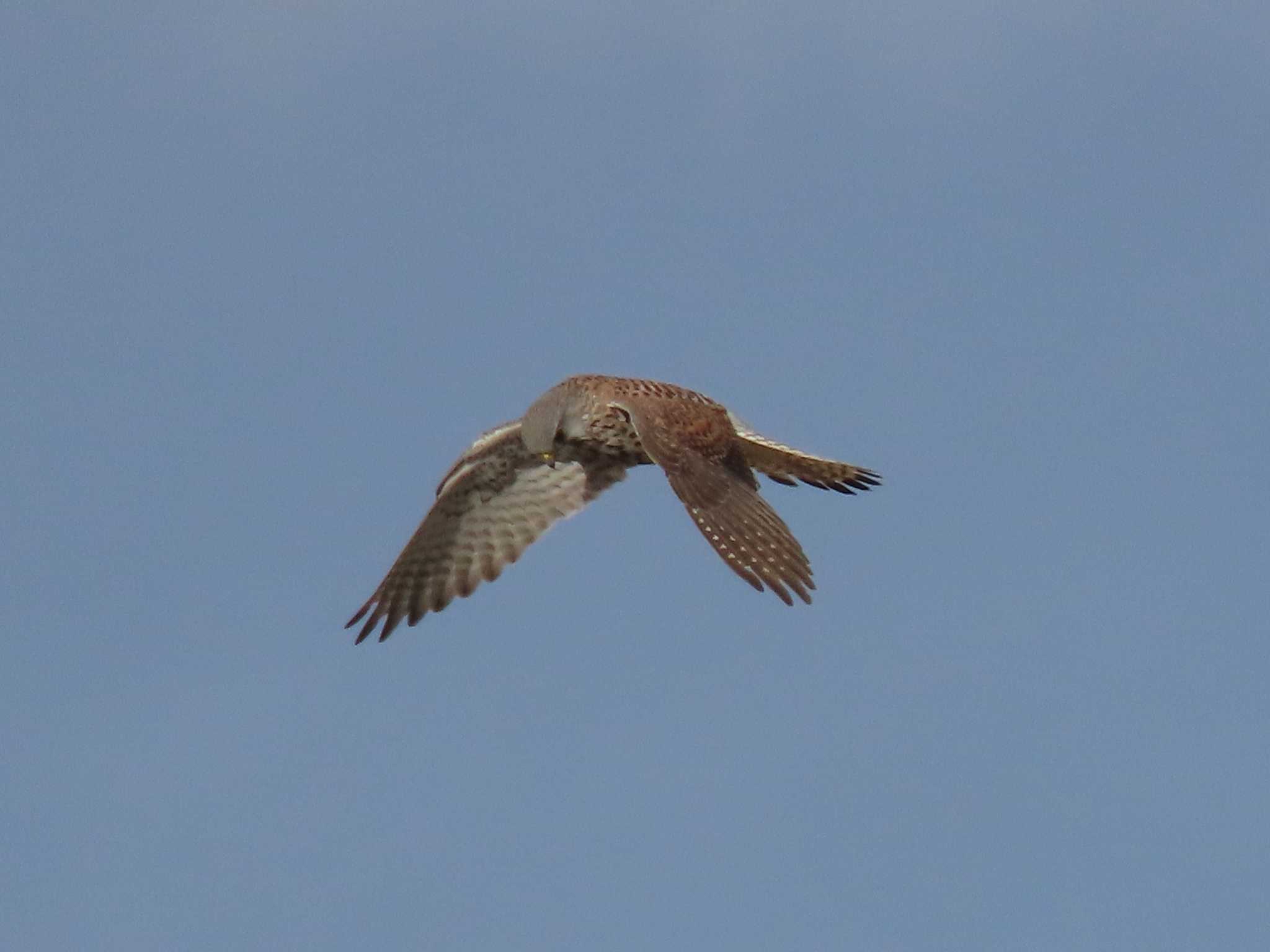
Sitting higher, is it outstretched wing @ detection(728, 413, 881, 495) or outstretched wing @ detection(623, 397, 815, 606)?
outstretched wing @ detection(728, 413, 881, 495)

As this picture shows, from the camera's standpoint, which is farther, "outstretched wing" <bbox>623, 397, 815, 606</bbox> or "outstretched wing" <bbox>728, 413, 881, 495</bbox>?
"outstretched wing" <bbox>728, 413, 881, 495</bbox>

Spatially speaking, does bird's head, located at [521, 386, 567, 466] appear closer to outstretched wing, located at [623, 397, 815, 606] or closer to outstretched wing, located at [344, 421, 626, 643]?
outstretched wing, located at [623, 397, 815, 606]

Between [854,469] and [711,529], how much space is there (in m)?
2.75

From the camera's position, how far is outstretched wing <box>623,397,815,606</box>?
47.7ft

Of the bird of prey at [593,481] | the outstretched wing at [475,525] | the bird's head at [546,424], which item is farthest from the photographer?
the outstretched wing at [475,525]

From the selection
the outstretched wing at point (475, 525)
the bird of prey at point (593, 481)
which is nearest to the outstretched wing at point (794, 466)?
the bird of prey at point (593, 481)

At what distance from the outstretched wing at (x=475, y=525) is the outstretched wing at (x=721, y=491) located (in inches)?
101

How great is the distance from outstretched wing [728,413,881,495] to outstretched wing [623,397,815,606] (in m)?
0.54

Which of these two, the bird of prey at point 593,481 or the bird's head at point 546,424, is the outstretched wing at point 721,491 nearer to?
the bird of prey at point 593,481

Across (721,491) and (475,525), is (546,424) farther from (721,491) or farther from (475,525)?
(475,525)

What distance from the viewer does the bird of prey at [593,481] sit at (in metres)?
15.0

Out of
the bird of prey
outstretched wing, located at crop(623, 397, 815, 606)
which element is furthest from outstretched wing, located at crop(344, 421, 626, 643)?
outstretched wing, located at crop(623, 397, 815, 606)

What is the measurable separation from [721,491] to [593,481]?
11.2 feet

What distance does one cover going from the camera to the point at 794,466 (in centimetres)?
1745
